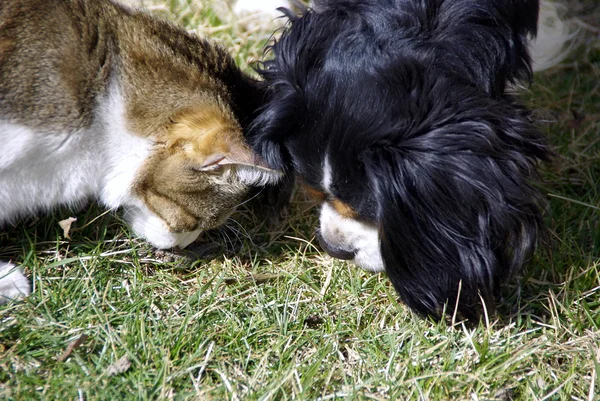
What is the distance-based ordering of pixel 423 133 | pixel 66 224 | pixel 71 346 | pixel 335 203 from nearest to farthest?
pixel 423 133, pixel 71 346, pixel 335 203, pixel 66 224

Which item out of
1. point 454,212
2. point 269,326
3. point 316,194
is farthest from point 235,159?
point 454,212

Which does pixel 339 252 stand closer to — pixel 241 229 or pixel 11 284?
pixel 241 229

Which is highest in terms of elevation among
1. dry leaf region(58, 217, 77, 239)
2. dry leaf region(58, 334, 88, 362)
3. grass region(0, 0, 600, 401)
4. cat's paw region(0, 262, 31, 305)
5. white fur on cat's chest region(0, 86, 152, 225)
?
white fur on cat's chest region(0, 86, 152, 225)

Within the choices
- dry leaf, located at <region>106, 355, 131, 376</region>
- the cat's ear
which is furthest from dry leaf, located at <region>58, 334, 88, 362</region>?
the cat's ear

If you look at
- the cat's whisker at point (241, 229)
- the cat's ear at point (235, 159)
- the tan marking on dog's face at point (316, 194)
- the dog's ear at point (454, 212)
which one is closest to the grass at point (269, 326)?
the cat's whisker at point (241, 229)

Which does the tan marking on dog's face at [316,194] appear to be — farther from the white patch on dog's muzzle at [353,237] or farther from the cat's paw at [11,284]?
the cat's paw at [11,284]

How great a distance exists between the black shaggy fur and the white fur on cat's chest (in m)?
0.48

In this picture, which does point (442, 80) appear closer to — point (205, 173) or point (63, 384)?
point (205, 173)

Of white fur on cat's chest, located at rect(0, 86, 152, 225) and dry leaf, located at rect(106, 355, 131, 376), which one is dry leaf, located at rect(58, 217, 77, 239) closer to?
white fur on cat's chest, located at rect(0, 86, 152, 225)

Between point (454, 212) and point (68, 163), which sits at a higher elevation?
point (68, 163)

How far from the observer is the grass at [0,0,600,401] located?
2182 millimetres

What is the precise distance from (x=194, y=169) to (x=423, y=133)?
0.77m

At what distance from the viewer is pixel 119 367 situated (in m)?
2.18

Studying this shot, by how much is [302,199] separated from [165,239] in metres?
0.66
